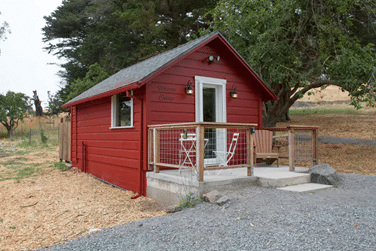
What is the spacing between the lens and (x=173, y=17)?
17297 mm

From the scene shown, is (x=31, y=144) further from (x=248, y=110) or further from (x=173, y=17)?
(x=248, y=110)

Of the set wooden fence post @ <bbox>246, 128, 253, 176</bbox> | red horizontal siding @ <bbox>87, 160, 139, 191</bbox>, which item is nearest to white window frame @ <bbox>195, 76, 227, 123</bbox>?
wooden fence post @ <bbox>246, 128, 253, 176</bbox>

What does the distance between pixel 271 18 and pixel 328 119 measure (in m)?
10.1

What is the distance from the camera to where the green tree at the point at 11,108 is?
25236 mm

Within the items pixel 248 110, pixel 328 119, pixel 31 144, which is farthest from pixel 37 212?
pixel 328 119

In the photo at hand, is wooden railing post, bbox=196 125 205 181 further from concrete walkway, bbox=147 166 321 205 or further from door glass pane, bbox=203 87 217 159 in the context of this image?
door glass pane, bbox=203 87 217 159

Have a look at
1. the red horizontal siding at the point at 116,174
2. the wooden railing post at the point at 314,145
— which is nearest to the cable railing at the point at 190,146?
the red horizontal siding at the point at 116,174

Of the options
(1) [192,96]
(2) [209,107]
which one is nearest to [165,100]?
(1) [192,96]

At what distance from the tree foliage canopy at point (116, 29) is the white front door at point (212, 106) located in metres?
8.88

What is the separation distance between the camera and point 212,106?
7.95 m

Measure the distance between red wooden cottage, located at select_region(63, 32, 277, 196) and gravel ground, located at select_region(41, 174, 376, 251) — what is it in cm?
271

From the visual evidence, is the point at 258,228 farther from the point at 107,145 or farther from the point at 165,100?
the point at 107,145

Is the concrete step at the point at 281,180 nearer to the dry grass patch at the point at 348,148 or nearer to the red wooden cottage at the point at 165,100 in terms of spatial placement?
the red wooden cottage at the point at 165,100

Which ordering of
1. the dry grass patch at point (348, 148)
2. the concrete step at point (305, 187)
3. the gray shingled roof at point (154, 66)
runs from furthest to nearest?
the dry grass patch at point (348, 148) < the gray shingled roof at point (154, 66) < the concrete step at point (305, 187)
